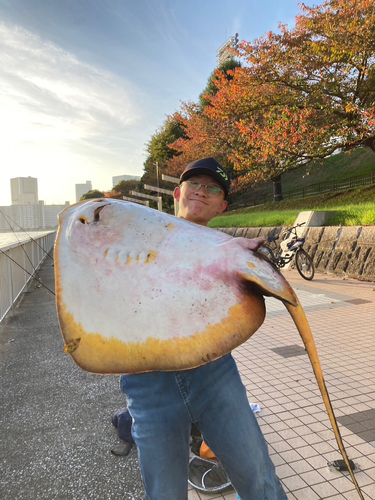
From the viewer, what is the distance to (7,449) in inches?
95.3

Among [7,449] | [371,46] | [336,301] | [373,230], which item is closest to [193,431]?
[7,449]

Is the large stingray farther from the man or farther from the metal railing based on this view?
the metal railing

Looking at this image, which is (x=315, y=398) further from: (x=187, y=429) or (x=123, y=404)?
(x=187, y=429)

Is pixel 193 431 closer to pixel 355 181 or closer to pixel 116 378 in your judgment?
pixel 116 378

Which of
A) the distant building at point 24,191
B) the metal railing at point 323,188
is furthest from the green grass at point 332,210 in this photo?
the distant building at point 24,191

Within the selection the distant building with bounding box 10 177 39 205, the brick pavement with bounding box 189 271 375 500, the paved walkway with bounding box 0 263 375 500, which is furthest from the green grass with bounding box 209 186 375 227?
the distant building with bounding box 10 177 39 205

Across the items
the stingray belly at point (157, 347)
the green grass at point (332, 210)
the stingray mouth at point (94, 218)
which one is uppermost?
the green grass at point (332, 210)

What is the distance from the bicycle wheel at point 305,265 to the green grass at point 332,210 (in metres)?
1.82

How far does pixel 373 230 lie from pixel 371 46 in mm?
4866

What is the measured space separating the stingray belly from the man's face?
2.10ft

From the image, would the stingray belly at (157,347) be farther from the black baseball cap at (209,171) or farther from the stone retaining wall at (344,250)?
the stone retaining wall at (344,250)

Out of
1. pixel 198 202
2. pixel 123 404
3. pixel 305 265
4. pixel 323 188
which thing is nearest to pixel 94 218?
pixel 198 202

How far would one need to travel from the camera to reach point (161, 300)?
0.96 m

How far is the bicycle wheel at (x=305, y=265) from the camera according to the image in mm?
8461
